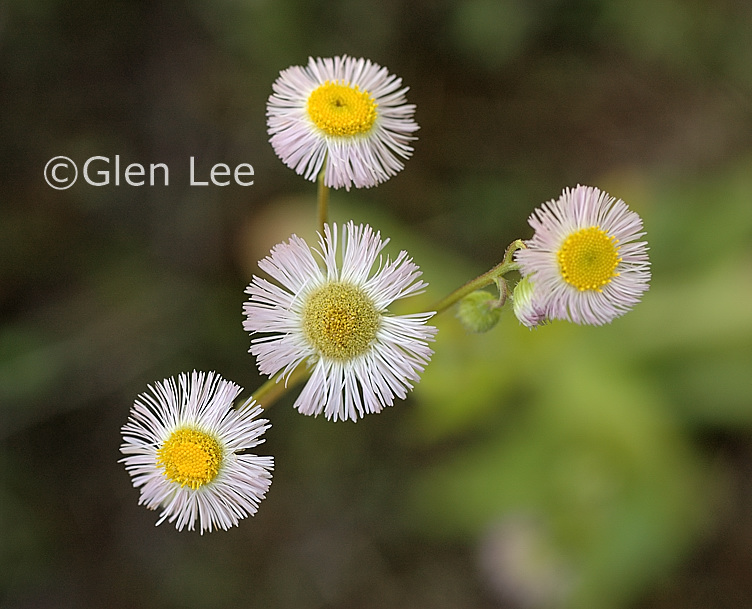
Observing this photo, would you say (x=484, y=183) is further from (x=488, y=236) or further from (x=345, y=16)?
(x=345, y=16)

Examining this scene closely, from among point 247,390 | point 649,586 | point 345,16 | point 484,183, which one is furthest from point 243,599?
point 345,16

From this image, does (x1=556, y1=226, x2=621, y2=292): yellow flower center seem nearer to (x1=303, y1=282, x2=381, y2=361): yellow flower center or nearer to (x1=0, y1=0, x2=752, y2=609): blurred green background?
(x1=303, y1=282, x2=381, y2=361): yellow flower center

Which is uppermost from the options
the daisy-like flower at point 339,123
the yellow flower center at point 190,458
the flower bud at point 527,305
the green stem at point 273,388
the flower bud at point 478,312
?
the daisy-like flower at point 339,123

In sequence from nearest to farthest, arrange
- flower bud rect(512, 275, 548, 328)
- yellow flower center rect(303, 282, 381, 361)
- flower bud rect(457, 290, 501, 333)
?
flower bud rect(512, 275, 548, 328), yellow flower center rect(303, 282, 381, 361), flower bud rect(457, 290, 501, 333)

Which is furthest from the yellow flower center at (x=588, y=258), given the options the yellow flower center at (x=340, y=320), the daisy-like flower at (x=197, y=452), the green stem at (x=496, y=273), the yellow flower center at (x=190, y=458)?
the yellow flower center at (x=190, y=458)

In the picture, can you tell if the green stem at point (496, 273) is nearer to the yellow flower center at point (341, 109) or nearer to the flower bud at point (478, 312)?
the flower bud at point (478, 312)

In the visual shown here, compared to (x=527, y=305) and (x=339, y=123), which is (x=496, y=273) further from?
(x=339, y=123)

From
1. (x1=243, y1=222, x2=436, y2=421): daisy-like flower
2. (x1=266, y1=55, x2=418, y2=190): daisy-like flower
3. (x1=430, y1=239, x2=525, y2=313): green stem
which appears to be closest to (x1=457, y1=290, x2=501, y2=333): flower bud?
(x1=430, y1=239, x2=525, y2=313): green stem
